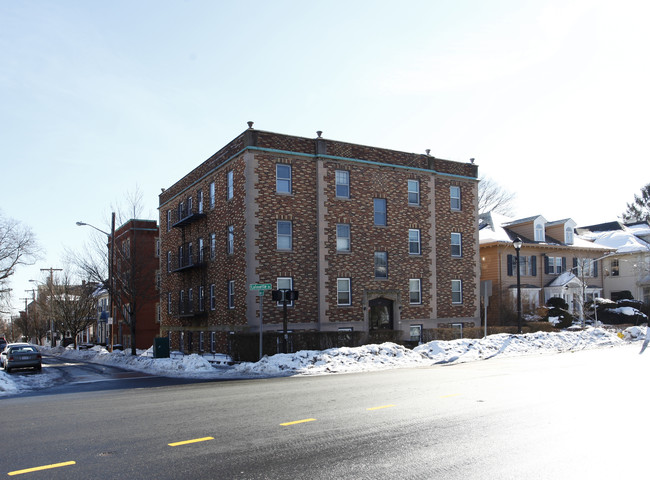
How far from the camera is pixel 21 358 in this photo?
93.8 ft

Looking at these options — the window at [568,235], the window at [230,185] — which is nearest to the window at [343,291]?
the window at [230,185]

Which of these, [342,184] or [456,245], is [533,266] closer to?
[456,245]

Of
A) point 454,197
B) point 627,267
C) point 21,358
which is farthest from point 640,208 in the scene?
point 21,358

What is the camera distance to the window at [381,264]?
105ft

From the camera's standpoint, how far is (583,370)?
→ 53.3ft

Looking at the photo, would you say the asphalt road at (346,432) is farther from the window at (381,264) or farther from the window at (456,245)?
the window at (456,245)

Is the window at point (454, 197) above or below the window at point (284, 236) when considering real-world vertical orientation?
above

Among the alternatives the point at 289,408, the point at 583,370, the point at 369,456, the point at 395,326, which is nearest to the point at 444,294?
the point at 395,326

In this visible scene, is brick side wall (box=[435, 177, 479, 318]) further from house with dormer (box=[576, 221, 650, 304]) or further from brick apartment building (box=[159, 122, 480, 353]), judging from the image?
house with dormer (box=[576, 221, 650, 304])

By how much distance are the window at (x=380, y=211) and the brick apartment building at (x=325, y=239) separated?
7cm

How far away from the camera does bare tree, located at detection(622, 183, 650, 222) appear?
262ft

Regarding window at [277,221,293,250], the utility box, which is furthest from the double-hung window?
the utility box

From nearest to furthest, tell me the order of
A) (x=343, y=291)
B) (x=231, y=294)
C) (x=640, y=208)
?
(x=231, y=294) < (x=343, y=291) < (x=640, y=208)

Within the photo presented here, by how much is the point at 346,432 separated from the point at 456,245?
93.3 feet
